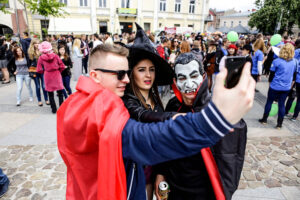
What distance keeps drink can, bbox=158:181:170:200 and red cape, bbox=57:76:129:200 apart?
0.68m

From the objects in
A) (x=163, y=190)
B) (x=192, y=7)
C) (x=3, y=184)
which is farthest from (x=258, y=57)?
(x=192, y=7)

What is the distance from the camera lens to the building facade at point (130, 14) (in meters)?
27.2

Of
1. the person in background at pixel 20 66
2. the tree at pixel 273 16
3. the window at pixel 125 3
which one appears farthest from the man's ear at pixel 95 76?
the window at pixel 125 3

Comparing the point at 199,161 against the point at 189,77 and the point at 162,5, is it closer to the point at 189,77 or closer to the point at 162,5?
the point at 189,77

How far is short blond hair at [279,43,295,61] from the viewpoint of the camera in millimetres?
4422

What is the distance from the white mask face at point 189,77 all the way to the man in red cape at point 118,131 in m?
0.56

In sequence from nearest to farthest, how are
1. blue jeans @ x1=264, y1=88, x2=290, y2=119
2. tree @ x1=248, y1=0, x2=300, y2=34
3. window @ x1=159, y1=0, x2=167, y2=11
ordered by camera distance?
blue jeans @ x1=264, y1=88, x2=290, y2=119, tree @ x1=248, y1=0, x2=300, y2=34, window @ x1=159, y1=0, x2=167, y2=11

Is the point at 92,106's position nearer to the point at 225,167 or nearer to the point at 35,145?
the point at 225,167

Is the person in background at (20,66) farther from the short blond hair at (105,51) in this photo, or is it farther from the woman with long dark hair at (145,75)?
the short blond hair at (105,51)

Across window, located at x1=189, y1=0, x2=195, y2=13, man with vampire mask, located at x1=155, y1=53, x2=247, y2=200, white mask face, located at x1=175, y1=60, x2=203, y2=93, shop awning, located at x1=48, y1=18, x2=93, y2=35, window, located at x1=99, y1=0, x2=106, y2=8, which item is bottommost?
man with vampire mask, located at x1=155, y1=53, x2=247, y2=200

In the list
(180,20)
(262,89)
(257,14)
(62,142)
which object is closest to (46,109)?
(62,142)

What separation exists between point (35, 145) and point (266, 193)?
Answer: 14.1 feet

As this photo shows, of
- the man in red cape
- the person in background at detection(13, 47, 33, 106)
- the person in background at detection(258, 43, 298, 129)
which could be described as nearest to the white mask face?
the man in red cape

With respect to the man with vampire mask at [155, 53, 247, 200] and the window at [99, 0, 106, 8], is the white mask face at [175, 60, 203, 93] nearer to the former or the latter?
the man with vampire mask at [155, 53, 247, 200]
